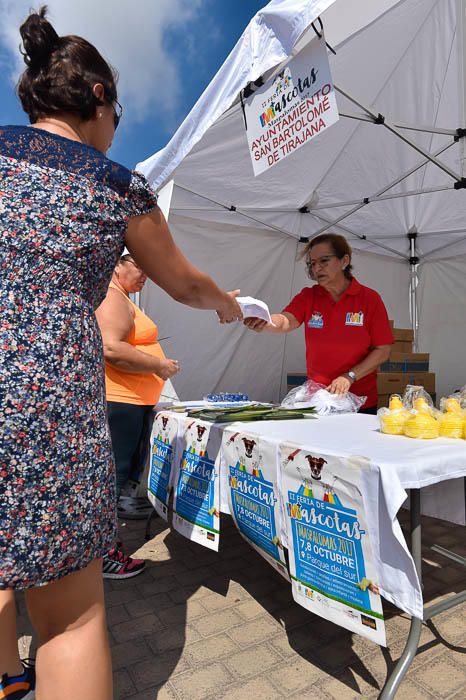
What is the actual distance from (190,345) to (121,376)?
8.67ft

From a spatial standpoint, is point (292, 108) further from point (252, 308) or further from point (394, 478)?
point (394, 478)

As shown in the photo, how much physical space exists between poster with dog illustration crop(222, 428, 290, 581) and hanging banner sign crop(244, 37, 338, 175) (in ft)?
5.47

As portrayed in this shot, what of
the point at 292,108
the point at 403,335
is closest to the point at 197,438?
the point at 292,108

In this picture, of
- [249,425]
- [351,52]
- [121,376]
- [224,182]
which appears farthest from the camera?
[224,182]

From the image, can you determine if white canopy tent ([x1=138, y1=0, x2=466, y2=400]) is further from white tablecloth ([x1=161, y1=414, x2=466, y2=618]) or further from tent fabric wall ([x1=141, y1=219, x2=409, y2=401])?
white tablecloth ([x1=161, y1=414, x2=466, y2=618])

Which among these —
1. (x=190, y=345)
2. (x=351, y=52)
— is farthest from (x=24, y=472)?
(x=190, y=345)

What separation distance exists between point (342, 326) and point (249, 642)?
1.70m

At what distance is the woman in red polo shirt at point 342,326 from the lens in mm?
2727

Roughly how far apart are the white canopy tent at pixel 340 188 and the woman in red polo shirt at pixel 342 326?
1.03 m

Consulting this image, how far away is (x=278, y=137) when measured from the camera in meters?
2.66

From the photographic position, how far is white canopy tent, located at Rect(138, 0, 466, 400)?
2.83 m

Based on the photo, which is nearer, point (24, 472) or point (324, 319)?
point (24, 472)

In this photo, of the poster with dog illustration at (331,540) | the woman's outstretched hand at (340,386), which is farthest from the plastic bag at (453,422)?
the woman's outstretched hand at (340,386)

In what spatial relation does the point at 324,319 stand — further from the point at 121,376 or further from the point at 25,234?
the point at 25,234
